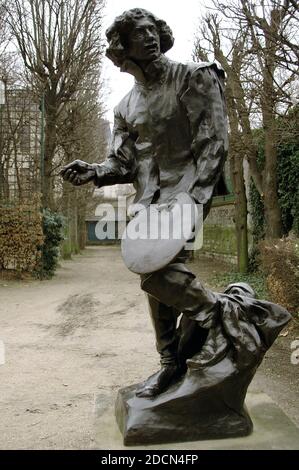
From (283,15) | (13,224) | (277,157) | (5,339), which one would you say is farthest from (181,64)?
(13,224)

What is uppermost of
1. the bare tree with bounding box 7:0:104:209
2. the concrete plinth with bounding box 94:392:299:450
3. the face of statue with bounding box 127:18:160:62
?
the bare tree with bounding box 7:0:104:209

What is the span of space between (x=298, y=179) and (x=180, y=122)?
890 cm

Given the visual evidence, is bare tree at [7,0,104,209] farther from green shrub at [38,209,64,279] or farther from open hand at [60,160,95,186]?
open hand at [60,160,95,186]

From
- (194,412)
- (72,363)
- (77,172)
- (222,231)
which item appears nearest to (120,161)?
(77,172)

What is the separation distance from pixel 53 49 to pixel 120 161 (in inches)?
552

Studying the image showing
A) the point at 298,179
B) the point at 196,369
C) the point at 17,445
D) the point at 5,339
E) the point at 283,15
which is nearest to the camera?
the point at 196,369

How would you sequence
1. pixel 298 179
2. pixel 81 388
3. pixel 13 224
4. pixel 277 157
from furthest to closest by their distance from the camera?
pixel 13 224 < pixel 277 157 < pixel 298 179 < pixel 81 388

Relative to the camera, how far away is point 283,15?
8.82 metres

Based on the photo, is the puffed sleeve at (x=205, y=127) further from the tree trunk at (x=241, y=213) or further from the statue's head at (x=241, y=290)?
the tree trunk at (x=241, y=213)

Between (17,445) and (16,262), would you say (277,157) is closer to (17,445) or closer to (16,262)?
(16,262)

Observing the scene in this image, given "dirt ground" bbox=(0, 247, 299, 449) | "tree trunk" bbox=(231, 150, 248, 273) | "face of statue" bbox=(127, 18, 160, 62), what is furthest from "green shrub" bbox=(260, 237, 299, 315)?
"tree trunk" bbox=(231, 150, 248, 273)

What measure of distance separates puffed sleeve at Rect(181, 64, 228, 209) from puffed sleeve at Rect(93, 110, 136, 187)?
48 cm

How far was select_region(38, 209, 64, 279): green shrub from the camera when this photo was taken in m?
13.3

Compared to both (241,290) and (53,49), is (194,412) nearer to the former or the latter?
(241,290)
